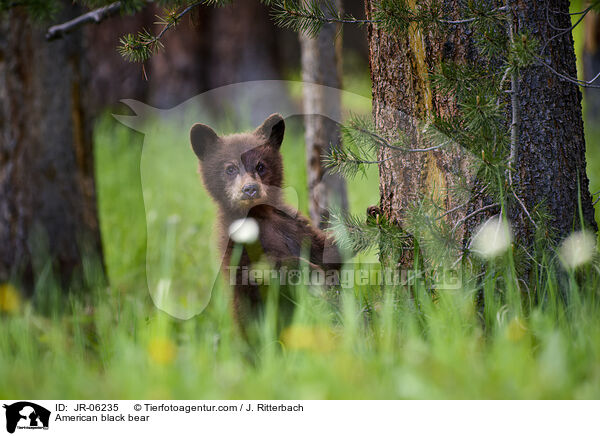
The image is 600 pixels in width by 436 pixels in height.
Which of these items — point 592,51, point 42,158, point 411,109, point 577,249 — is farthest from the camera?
point 592,51

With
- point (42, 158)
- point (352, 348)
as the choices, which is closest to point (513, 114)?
point (352, 348)

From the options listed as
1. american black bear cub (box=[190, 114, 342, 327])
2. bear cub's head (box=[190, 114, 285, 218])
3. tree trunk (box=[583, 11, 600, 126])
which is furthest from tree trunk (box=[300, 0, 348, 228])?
tree trunk (box=[583, 11, 600, 126])

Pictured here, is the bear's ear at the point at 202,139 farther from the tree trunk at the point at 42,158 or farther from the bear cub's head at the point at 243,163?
the tree trunk at the point at 42,158

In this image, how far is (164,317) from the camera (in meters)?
2.80

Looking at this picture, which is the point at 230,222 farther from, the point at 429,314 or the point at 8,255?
the point at 8,255

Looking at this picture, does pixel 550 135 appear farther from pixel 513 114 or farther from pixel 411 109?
pixel 411 109

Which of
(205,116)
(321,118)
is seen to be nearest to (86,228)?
(205,116)

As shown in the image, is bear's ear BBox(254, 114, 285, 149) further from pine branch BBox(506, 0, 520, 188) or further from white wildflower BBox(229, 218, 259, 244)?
pine branch BBox(506, 0, 520, 188)

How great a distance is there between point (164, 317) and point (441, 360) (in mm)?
1380

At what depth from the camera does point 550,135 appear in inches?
112

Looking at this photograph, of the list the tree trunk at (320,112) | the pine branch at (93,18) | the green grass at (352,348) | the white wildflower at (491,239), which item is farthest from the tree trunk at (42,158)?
the white wildflower at (491,239)

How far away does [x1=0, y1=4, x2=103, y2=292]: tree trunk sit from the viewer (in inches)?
185

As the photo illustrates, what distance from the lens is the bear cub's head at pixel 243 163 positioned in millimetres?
3293
